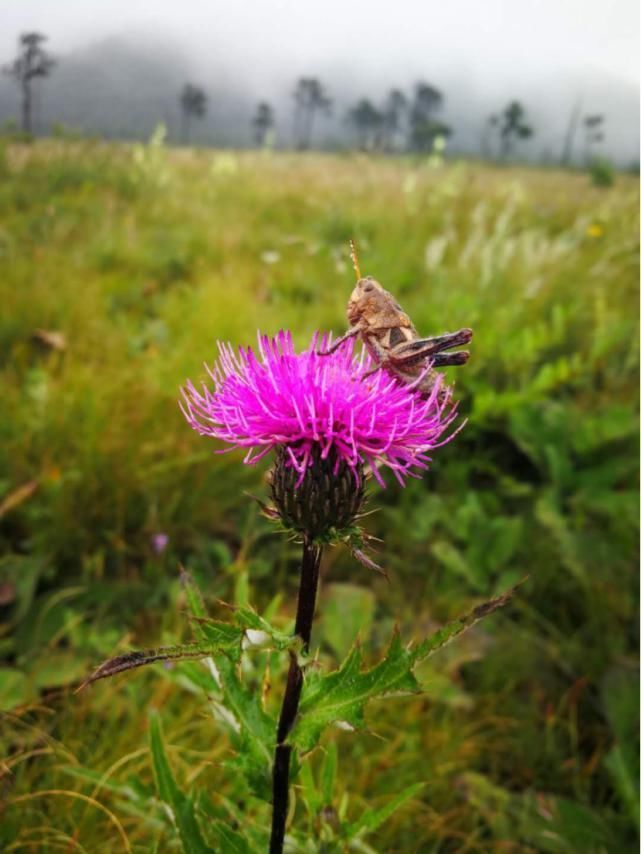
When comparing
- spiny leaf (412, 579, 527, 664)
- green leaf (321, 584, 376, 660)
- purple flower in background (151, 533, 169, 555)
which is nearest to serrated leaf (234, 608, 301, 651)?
spiny leaf (412, 579, 527, 664)

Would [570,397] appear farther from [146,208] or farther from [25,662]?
[146,208]

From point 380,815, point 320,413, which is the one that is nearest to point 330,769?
point 380,815

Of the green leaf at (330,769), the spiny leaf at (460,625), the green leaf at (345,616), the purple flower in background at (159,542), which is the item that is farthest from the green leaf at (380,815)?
the purple flower in background at (159,542)

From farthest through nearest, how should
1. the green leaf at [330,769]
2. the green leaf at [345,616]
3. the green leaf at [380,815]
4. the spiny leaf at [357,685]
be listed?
the green leaf at [345,616] → the green leaf at [330,769] → the green leaf at [380,815] → the spiny leaf at [357,685]

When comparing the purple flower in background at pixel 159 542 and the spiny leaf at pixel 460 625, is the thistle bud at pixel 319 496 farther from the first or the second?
the purple flower in background at pixel 159 542

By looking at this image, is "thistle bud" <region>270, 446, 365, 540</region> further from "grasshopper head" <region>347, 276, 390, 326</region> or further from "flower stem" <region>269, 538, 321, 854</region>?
"grasshopper head" <region>347, 276, 390, 326</region>

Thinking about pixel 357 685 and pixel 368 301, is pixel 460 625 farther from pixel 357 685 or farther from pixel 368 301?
pixel 368 301
